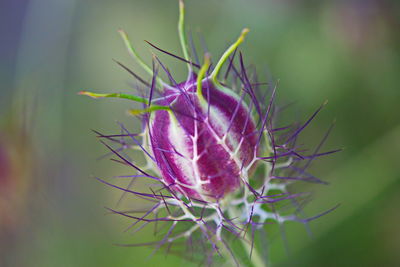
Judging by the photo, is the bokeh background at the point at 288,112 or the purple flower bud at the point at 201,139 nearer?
the purple flower bud at the point at 201,139

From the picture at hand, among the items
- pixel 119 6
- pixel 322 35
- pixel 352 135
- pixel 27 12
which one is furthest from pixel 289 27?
pixel 27 12

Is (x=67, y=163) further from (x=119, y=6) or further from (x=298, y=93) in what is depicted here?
(x=298, y=93)

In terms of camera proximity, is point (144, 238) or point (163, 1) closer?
point (144, 238)

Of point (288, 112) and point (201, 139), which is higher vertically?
point (201, 139)

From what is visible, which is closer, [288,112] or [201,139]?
[201,139]
